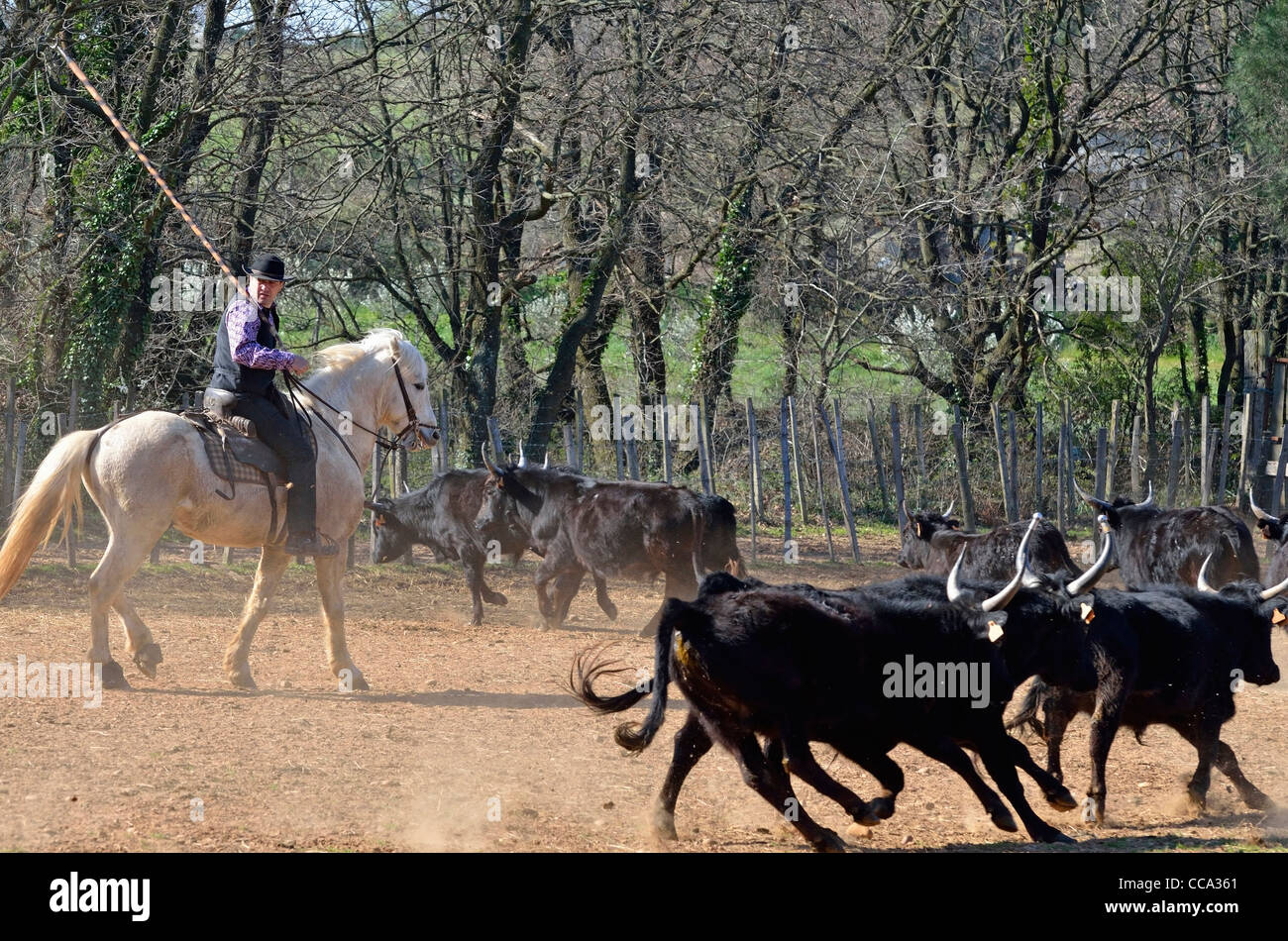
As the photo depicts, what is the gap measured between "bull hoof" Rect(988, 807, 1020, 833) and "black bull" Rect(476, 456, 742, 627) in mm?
5788

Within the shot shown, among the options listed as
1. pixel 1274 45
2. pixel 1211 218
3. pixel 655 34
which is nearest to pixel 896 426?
pixel 655 34

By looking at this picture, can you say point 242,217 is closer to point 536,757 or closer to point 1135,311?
point 536,757

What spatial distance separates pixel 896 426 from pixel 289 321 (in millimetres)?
9530

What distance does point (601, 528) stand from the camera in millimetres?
12453

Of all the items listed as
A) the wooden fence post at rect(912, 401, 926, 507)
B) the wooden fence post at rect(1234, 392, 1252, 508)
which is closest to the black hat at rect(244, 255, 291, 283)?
the wooden fence post at rect(912, 401, 926, 507)

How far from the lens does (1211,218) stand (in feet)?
72.3

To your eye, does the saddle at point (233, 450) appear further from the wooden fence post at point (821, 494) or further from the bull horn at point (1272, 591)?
the wooden fence post at point (821, 494)

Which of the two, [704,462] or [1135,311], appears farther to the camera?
[1135,311]

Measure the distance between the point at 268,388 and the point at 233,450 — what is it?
0.48 metres

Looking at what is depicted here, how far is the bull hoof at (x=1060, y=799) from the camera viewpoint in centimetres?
678

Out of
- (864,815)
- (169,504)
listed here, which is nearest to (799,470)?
(169,504)

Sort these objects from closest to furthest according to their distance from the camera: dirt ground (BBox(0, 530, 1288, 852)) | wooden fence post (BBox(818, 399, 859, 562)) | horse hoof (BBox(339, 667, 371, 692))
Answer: dirt ground (BBox(0, 530, 1288, 852))
horse hoof (BBox(339, 667, 371, 692))
wooden fence post (BBox(818, 399, 859, 562))

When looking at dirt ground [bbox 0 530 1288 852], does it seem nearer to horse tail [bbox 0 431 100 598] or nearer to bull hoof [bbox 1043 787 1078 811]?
bull hoof [bbox 1043 787 1078 811]

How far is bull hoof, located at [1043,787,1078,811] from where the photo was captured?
678 cm
